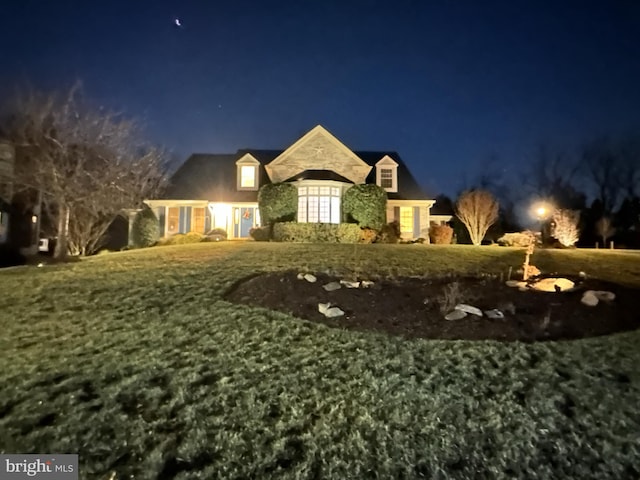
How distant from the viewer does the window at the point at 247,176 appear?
27.1 m

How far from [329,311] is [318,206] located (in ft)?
54.1

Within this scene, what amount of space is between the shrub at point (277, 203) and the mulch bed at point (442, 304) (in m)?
12.1

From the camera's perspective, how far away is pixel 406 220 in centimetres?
2728

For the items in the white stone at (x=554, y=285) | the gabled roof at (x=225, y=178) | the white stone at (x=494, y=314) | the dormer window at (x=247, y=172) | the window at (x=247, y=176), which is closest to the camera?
the white stone at (x=494, y=314)

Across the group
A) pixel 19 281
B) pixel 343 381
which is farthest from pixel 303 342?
pixel 19 281

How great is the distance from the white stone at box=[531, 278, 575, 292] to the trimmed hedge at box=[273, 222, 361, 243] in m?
11.9

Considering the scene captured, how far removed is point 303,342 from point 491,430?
9.30ft

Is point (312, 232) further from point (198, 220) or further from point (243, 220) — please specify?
point (198, 220)

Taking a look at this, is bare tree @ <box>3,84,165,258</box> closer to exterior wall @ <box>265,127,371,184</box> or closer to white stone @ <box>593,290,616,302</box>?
exterior wall @ <box>265,127,371,184</box>

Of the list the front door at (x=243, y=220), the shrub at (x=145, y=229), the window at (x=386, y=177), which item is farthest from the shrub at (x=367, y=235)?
the shrub at (x=145, y=229)

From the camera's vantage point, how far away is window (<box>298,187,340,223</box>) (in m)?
24.2

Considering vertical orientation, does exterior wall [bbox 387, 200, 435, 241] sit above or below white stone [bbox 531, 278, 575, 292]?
above

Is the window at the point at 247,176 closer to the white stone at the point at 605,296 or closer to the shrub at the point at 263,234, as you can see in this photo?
the shrub at the point at 263,234

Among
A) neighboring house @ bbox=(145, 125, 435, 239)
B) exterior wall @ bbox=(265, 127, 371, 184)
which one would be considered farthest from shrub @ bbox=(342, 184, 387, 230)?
exterior wall @ bbox=(265, 127, 371, 184)
